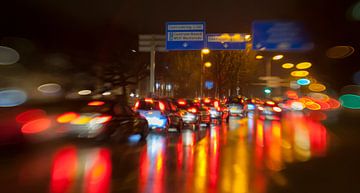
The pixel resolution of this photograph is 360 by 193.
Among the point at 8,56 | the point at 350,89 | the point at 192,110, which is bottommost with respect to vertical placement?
the point at 192,110

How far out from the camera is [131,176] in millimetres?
9219

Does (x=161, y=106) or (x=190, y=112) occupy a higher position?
(x=161, y=106)

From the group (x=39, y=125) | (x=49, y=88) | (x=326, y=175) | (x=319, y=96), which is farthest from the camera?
(x=319, y=96)

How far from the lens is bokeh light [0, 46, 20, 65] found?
2458cm

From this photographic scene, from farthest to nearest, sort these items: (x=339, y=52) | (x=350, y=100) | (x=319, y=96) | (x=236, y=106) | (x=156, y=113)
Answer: (x=319, y=96) < (x=350, y=100) < (x=236, y=106) < (x=339, y=52) < (x=156, y=113)

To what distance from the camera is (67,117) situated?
545 inches

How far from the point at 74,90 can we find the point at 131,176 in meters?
27.8

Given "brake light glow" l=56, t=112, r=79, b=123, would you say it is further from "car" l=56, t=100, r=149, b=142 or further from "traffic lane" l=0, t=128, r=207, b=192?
"traffic lane" l=0, t=128, r=207, b=192

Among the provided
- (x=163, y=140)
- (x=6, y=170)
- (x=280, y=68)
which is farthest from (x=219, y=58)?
(x=6, y=170)

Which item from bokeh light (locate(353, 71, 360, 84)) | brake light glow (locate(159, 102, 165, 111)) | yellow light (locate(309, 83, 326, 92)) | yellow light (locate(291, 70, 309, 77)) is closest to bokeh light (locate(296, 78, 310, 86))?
yellow light (locate(309, 83, 326, 92))

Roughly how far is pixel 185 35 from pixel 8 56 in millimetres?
11497

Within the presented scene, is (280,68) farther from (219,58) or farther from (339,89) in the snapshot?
(339,89)

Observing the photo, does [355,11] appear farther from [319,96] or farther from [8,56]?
[319,96]

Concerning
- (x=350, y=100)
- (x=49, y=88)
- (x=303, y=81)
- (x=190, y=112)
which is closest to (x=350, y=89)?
(x=350, y=100)
